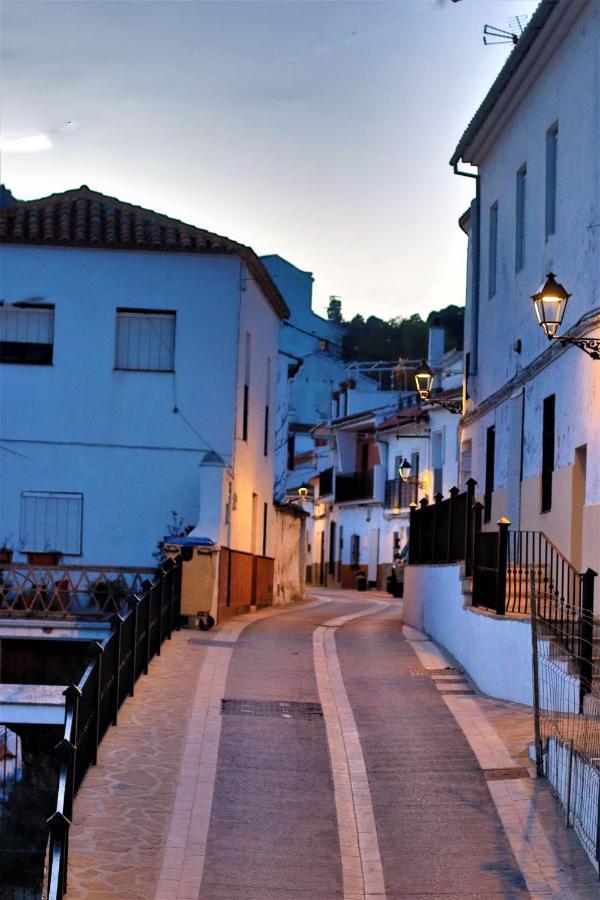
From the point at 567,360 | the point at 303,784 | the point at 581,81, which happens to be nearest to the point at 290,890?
the point at 303,784

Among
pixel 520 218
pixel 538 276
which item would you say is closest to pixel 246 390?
pixel 520 218

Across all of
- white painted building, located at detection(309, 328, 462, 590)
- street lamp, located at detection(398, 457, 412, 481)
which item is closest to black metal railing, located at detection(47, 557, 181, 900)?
white painted building, located at detection(309, 328, 462, 590)

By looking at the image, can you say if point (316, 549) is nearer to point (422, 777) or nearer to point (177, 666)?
point (177, 666)

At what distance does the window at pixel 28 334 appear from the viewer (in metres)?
26.1

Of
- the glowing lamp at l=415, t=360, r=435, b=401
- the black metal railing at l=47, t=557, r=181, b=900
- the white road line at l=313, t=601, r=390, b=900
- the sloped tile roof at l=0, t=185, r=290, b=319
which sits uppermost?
the sloped tile roof at l=0, t=185, r=290, b=319

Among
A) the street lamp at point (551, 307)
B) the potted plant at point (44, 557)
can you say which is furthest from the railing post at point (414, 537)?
the street lamp at point (551, 307)

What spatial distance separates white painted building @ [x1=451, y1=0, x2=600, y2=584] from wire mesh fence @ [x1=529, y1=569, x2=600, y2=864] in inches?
62.8

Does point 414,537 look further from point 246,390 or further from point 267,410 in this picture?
point 267,410

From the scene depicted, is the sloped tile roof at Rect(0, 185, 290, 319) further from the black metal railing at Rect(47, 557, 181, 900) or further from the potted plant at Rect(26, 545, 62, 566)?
the black metal railing at Rect(47, 557, 181, 900)

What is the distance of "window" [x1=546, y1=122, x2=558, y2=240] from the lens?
706 inches

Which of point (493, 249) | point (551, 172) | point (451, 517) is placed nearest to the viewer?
point (551, 172)

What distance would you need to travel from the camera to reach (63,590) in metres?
21.8

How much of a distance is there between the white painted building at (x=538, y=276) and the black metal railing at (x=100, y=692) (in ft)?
17.3

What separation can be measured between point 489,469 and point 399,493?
29.4 metres
